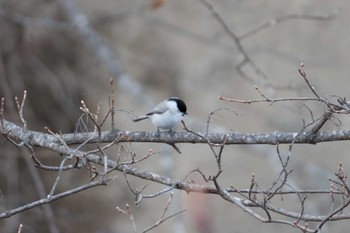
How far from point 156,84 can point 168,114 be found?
598 centimetres

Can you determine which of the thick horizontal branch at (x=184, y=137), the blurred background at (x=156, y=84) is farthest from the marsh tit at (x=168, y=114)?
the blurred background at (x=156, y=84)

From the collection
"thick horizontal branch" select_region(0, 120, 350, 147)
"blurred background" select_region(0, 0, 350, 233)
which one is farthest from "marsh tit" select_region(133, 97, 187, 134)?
"blurred background" select_region(0, 0, 350, 233)

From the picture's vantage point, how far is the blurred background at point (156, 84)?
769 cm

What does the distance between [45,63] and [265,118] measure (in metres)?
3.31

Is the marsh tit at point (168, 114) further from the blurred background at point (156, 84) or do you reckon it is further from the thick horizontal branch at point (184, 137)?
the blurred background at point (156, 84)

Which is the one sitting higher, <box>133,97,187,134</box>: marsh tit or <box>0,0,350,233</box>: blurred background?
<box>0,0,350,233</box>: blurred background

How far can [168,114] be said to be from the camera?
13.6 ft

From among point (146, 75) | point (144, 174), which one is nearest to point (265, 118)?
point (146, 75)

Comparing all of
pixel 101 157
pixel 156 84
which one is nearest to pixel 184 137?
pixel 101 157

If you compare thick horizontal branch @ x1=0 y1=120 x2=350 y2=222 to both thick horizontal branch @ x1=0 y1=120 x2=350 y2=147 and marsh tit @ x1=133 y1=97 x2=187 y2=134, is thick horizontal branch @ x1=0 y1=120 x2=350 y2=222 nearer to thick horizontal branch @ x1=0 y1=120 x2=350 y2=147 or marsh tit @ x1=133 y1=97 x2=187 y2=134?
thick horizontal branch @ x1=0 y1=120 x2=350 y2=147

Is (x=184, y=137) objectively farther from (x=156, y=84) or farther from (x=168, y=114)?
(x=156, y=84)

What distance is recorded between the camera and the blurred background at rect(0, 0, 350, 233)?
25.2 feet

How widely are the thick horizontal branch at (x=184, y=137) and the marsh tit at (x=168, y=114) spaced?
0.29 meters

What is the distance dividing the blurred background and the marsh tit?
2.17 meters
